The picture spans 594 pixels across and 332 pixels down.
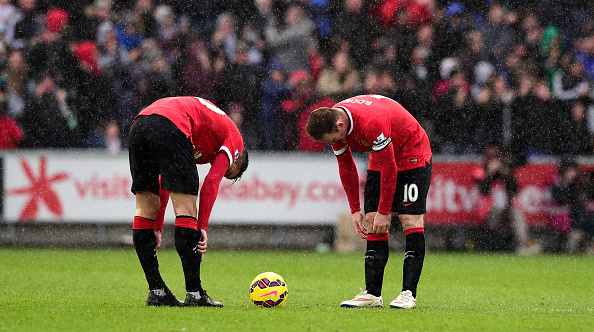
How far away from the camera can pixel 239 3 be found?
17125 mm

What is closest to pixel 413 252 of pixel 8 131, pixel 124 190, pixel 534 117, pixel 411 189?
pixel 411 189

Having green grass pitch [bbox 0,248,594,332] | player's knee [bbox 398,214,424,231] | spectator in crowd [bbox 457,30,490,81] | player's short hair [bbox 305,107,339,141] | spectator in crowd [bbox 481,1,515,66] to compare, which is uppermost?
spectator in crowd [bbox 481,1,515,66]

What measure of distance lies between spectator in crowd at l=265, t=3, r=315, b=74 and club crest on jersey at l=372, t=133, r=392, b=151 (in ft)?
29.9

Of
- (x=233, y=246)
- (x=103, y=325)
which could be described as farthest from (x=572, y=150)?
(x=103, y=325)

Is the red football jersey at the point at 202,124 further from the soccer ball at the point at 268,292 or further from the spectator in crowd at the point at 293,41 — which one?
the spectator in crowd at the point at 293,41

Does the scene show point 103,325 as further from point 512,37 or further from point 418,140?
point 512,37

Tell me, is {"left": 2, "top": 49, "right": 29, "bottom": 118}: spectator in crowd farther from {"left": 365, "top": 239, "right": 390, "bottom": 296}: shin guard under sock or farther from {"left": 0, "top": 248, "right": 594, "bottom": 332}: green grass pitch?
{"left": 365, "top": 239, "right": 390, "bottom": 296}: shin guard under sock

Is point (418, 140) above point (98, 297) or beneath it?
above

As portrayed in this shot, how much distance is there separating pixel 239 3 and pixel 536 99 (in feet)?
19.5

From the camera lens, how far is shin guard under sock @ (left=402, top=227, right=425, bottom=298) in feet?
25.2

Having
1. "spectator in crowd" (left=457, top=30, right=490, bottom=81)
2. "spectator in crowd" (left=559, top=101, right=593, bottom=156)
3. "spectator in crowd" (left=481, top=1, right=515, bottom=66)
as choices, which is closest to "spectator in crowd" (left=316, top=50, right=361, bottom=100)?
"spectator in crowd" (left=457, top=30, right=490, bottom=81)

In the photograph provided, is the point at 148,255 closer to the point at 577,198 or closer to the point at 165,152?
the point at 165,152

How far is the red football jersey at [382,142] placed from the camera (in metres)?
7.23

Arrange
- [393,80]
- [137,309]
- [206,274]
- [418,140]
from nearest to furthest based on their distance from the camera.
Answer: [137,309], [418,140], [206,274], [393,80]
